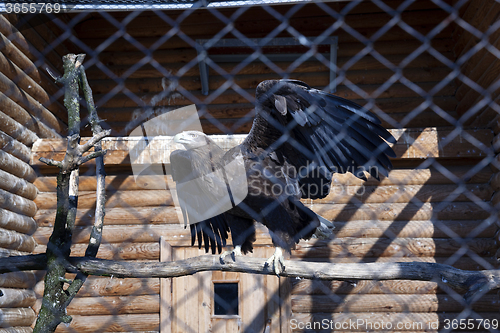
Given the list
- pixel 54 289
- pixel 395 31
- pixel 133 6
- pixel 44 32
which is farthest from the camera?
pixel 395 31

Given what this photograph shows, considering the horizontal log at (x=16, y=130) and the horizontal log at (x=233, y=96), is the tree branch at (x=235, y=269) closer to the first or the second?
the horizontal log at (x=16, y=130)

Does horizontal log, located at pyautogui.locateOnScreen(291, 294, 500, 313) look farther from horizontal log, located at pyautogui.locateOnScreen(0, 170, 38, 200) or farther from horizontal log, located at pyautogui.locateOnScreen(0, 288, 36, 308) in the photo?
horizontal log, located at pyautogui.locateOnScreen(0, 170, 38, 200)

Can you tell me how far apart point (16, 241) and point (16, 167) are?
1.79 feet

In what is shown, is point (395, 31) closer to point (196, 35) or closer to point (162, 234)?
point (196, 35)

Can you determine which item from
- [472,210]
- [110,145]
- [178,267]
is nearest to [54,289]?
[178,267]

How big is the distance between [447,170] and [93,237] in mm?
2639

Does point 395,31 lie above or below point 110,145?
above

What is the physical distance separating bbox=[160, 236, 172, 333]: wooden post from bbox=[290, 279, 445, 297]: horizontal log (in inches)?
37.4

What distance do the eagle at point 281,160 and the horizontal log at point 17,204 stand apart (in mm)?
1506

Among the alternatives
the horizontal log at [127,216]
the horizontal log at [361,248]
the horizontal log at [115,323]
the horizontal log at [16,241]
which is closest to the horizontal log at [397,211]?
the horizontal log at [361,248]

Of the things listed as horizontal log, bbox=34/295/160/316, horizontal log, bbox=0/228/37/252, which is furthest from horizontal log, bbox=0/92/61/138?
horizontal log, bbox=34/295/160/316

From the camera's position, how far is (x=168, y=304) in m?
3.00

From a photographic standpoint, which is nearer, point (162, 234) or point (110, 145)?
point (110, 145)

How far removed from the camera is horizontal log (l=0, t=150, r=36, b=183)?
9.00 feet
